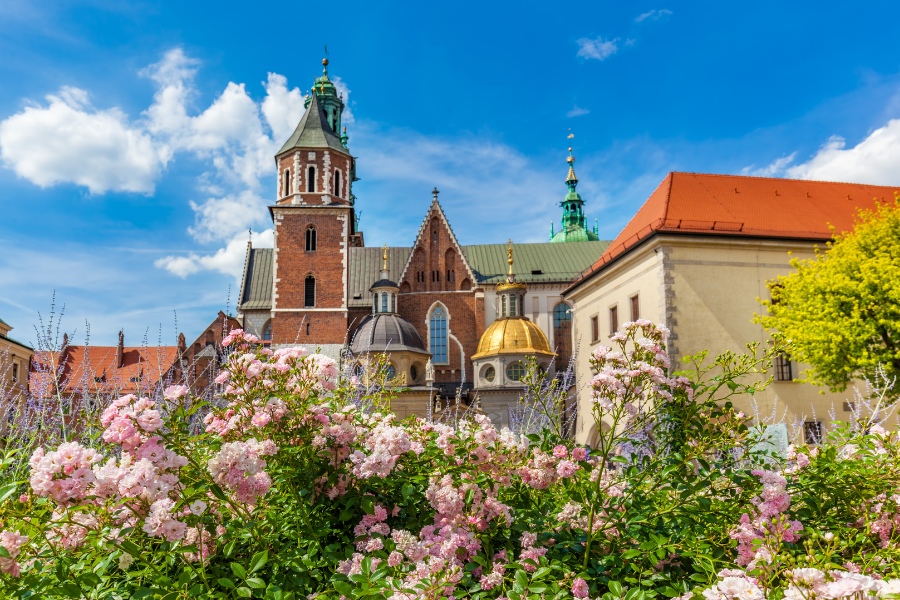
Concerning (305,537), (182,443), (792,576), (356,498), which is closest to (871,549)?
(792,576)

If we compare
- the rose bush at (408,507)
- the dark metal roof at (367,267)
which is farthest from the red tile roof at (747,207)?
the dark metal roof at (367,267)

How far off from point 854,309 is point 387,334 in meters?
23.9

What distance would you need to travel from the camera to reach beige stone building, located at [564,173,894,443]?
1953cm

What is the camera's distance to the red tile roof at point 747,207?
2069cm

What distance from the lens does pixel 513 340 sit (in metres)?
33.4

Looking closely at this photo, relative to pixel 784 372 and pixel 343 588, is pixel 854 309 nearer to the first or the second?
pixel 784 372

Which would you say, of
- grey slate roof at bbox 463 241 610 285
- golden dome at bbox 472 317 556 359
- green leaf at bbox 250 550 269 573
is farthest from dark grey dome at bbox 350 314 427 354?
green leaf at bbox 250 550 269 573

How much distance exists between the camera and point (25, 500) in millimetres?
3016

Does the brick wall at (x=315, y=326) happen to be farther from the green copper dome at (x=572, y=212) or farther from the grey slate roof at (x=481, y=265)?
the green copper dome at (x=572, y=212)

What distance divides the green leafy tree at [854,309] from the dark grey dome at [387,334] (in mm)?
21375

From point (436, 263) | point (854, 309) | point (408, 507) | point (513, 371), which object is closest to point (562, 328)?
point (436, 263)

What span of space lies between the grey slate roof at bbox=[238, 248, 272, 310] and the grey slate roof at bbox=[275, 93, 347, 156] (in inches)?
388

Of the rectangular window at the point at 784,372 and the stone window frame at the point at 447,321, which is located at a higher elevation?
the stone window frame at the point at 447,321

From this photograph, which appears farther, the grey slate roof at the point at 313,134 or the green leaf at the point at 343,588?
the grey slate roof at the point at 313,134
